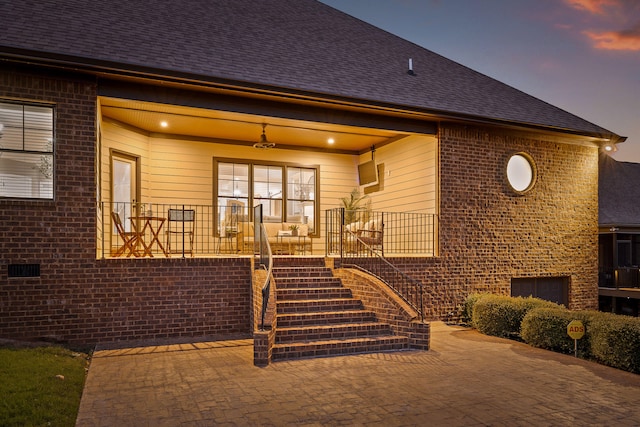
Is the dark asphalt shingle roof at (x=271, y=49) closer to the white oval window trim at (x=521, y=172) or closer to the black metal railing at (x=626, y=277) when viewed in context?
the white oval window trim at (x=521, y=172)

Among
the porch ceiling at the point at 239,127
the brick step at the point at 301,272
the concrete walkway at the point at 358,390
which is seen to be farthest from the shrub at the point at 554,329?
the porch ceiling at the point at 239,127

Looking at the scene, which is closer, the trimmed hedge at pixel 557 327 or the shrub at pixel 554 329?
the trimmed hedge at pixel 557 327

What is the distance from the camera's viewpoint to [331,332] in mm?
7363

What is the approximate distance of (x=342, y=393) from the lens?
17.0ft

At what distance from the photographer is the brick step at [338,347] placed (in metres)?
6.71

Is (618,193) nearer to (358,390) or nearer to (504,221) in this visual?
(504,221)

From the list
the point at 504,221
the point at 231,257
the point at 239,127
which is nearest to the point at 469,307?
the point at 504,221

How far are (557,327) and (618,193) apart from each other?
60.7ft

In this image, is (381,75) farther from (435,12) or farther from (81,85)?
(435,12)

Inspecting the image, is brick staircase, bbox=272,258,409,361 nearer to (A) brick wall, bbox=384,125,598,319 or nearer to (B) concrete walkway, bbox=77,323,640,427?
(B) concrete walkway, bbox=77,323,640,427

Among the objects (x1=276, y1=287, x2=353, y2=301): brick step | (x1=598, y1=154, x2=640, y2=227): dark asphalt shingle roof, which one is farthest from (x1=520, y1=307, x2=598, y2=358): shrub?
(x1=598, y1=154, x2=640, y2=227): dark asphalt shingle roof

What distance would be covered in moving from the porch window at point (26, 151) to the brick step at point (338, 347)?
435 centimetres

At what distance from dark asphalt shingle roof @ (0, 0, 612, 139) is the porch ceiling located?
30.9 inches

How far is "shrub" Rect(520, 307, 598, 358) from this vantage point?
7148 millimetres
